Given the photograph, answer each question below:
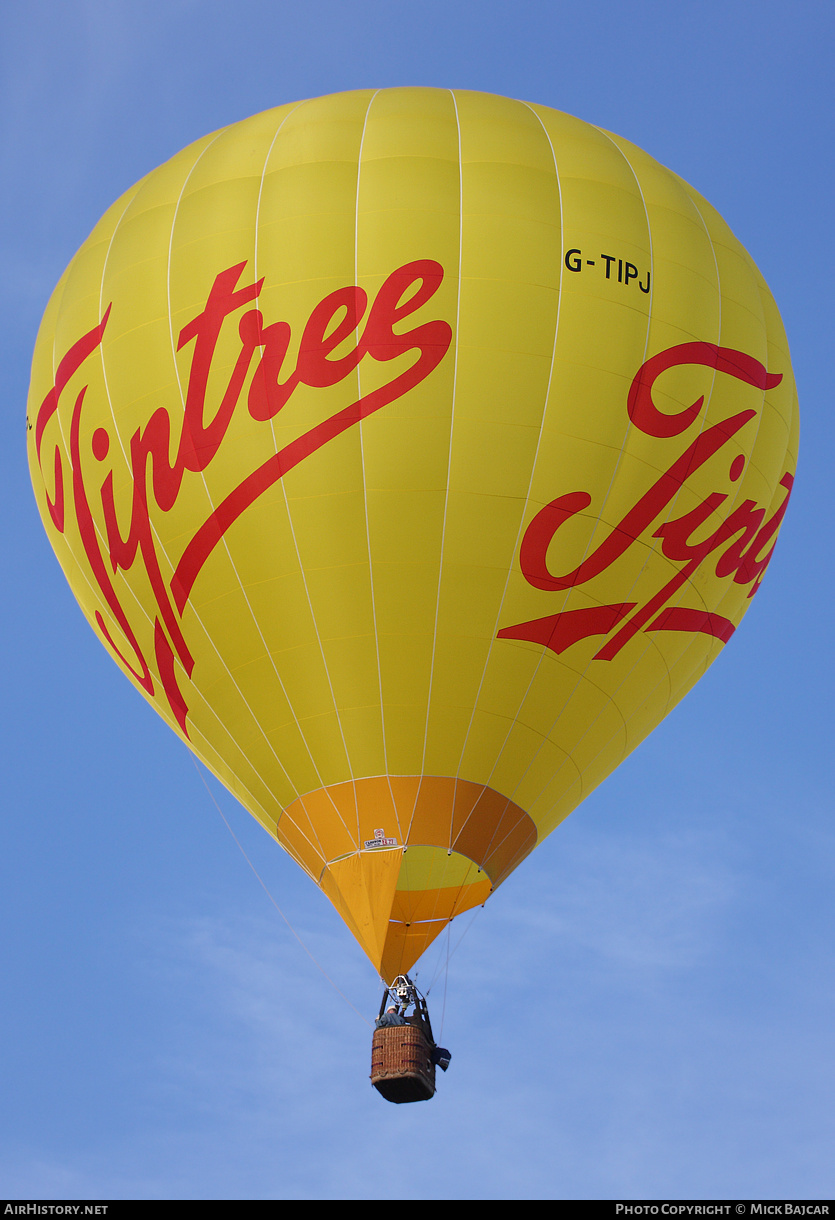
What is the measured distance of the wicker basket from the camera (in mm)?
12500

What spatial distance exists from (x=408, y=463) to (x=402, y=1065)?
4815 millimetres

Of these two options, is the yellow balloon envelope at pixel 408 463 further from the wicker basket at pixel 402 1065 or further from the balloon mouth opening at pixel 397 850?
the wicker basket at pixel 402 1065

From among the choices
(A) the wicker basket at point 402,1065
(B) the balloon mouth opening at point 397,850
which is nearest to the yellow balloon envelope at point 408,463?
(B) the balloon mouth opening at point 397,850

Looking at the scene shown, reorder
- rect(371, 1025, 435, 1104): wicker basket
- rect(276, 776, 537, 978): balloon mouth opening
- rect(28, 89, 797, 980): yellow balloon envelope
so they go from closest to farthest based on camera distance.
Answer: rect(371, 1025, 435, 1104): wicker basket, rect(28, 89, 797, 980): yellow balloon envelope, rect(276, 776, 537, 978): balloon mouth opening

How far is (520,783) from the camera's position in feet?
45.1

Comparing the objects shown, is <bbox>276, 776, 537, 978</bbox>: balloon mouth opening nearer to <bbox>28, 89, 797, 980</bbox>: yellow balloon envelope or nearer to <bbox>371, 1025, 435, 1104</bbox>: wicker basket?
<bbox>28, 89, 797, 980</bbox>: yellow balloon envelope

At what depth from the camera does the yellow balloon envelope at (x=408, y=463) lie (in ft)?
42.9

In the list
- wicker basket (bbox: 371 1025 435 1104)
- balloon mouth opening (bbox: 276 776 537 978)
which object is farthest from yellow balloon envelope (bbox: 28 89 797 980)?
wicker basket (bbox: 371 1025 435 1104)

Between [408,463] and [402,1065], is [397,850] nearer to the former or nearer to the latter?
[402,1065]


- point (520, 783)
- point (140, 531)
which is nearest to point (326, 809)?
point (520, 783)

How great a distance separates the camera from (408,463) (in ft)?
42.5

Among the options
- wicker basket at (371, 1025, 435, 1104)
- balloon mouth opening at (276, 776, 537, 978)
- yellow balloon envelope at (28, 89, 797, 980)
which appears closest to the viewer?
wicker basket at (371, 1025, 435, 1104)

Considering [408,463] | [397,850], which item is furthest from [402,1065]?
[408,463]

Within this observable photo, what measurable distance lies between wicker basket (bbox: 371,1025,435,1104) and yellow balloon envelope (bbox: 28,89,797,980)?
2.73ft
